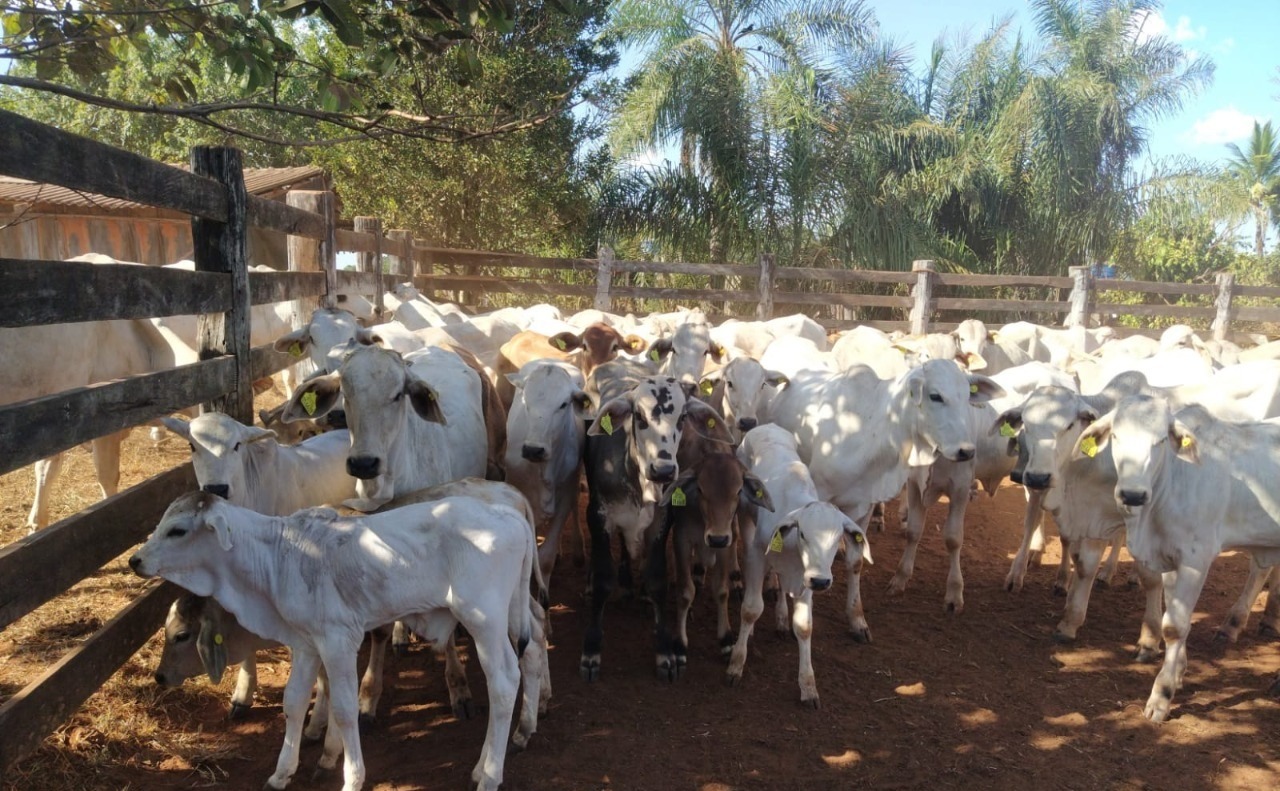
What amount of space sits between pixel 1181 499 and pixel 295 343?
5.94 meters

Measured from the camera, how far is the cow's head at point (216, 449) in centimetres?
437

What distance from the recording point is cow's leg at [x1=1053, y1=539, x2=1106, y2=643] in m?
6.30

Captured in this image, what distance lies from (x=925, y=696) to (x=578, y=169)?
1537 cm

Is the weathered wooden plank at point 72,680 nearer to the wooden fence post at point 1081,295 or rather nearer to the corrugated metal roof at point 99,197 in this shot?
the corrugated metal roof at point 99,197

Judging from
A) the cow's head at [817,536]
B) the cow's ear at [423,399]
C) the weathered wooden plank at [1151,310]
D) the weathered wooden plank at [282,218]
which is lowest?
the cow's head at [817,536]

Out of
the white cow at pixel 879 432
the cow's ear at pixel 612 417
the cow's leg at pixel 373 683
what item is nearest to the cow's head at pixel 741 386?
the white cow at pixel 879 432

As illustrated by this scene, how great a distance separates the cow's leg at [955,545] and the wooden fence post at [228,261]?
16.9ft

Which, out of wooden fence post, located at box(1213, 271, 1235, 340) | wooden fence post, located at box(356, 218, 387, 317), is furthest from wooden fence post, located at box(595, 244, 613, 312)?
wooden fence post, located at box(1213, 271, 1235, 340)

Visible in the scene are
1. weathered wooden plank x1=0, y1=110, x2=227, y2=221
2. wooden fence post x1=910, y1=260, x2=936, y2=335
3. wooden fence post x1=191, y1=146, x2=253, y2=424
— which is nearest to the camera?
weathered wooden plank x1=0, y1=110, x2=227, y2=221

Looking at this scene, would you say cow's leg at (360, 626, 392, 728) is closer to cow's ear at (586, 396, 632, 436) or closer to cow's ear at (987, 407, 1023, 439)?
cow's ear at (586, 396, 632, 436)

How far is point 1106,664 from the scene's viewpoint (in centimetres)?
602

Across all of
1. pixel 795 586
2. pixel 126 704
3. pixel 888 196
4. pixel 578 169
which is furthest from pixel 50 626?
pixel 888 196

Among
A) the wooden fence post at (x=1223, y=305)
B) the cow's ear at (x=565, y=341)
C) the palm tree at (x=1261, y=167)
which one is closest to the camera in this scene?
the cow's ear at (x=565, y=341)

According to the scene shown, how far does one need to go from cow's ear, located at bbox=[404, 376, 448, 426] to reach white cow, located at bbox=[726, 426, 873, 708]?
6.73ft
